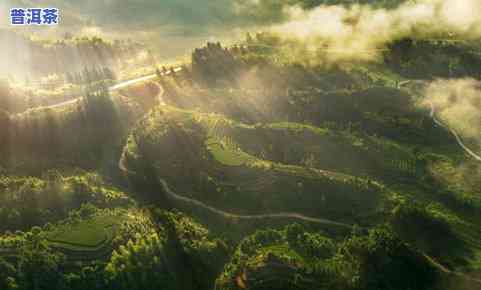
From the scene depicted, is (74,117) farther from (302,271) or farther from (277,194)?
(302,271)

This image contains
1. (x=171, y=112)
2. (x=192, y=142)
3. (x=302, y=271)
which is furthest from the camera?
(x=171, y=112)

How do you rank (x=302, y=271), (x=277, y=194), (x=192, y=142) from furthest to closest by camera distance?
1. (x=192, y=142)
2. (x=277, y=194)
3. (x=302, y=271)

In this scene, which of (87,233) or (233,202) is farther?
(233,202)

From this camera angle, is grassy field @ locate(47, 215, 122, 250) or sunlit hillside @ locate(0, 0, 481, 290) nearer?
sunlit hillside @ locate(0, 0, 481, 290)

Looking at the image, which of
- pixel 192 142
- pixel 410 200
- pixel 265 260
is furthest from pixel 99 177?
pixel 410 200

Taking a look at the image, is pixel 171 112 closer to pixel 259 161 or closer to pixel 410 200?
pixel 259 161

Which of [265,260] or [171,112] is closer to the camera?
[265,260]

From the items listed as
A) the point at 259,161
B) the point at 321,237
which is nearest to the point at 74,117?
the point at 259,161

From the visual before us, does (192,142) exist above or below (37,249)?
above

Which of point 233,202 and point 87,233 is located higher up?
point 233,202

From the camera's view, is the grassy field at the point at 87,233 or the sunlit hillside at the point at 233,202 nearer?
the sunlit hillside at the point at 233,202
